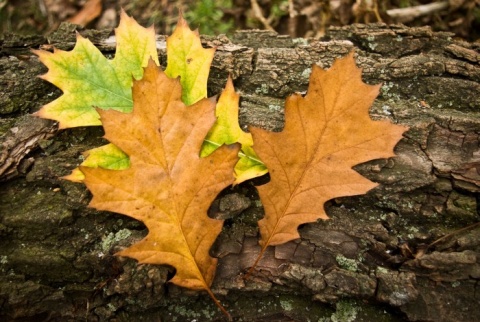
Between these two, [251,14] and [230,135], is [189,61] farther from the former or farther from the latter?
[251,14]

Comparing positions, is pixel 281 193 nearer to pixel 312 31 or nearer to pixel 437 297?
pixel 437 297

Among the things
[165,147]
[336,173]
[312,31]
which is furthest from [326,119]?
[312,31]

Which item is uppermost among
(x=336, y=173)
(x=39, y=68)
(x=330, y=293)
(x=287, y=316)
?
(x=39, y=68)

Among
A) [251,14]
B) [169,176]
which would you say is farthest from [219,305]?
[251,14]

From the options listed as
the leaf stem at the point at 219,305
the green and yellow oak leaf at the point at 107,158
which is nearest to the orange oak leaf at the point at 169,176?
the leaf stem at the point at 219,305

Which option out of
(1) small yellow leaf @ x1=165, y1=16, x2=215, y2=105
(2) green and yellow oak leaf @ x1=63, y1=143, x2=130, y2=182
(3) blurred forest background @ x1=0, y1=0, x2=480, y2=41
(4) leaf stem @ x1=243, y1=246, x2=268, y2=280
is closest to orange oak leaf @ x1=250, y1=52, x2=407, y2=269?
(4) leaf stem @ x1=243, y1=246, x2=268, y2=280

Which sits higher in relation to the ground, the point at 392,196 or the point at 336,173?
the point at 336,173
